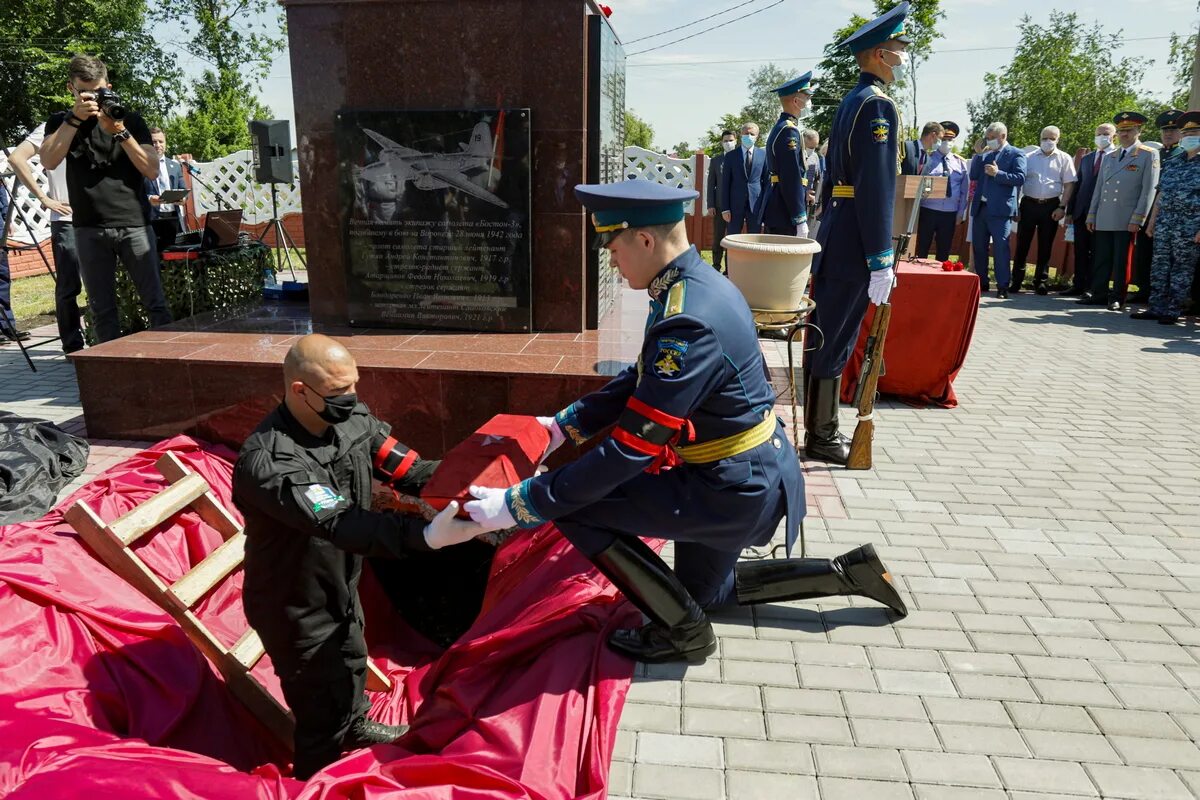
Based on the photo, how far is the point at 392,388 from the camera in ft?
14.4

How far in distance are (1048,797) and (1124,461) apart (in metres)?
3.43

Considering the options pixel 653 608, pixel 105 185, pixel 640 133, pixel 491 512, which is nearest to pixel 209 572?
pixel 491 512

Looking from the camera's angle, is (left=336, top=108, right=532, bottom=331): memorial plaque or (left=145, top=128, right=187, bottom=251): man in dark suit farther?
(left=145, top=128, right=187, bottom=251): man in dark suit

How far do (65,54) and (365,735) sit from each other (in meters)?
27.6

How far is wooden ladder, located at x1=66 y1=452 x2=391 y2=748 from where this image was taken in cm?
304

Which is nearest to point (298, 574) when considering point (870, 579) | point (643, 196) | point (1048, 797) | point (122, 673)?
point (122, 673)

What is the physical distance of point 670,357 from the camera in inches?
91.5

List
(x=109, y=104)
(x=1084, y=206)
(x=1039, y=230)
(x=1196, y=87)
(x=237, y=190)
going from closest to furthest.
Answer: (x=109, y=104), (x=1084, y=206), (x=1196, y=87), (x=1039, y=230), (x=237, y=190)

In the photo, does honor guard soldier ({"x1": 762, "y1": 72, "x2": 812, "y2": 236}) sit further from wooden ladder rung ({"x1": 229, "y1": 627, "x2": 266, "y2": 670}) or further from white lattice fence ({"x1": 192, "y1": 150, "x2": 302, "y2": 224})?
white lattice fence ({"x1": 192, "y1": 150, "x2": 302, "y2": 224})

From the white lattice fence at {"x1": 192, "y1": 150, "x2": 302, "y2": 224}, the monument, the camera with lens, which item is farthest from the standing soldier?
the white lattice fence at {"x1": 192, "y1": 150, "x2": 302, "y2": 224}

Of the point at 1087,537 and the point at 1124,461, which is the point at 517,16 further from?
the point at 1124,461

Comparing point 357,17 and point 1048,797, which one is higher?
point 357,17

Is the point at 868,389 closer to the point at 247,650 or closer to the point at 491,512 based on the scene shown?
the point at 491,512

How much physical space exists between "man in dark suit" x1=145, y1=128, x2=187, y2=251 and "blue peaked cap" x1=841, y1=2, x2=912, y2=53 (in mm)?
4593
